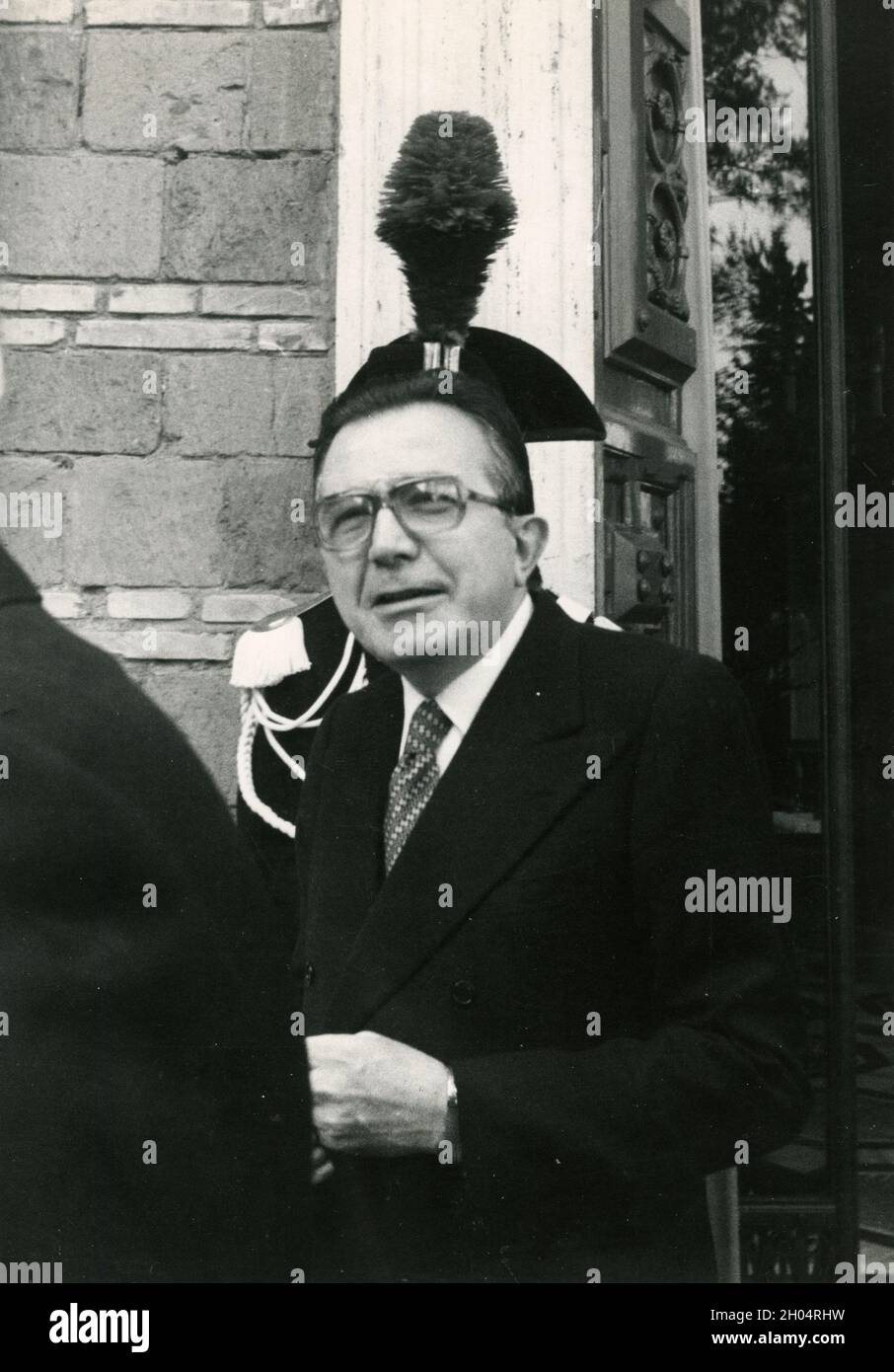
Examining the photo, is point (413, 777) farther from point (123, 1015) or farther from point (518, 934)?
point (123, 1015)

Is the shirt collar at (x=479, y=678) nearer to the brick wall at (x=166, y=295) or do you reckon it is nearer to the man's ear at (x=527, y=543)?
the man's ear at (x=527, y=543)

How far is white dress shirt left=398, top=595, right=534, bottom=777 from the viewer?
206 centimetres

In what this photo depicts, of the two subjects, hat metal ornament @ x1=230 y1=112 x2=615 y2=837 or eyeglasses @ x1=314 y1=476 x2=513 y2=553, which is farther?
hat metal ornament @ x1=230 y1=112 x2=615 y2=837

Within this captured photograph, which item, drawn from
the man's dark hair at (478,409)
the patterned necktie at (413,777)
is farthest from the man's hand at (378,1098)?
the man's dark hair at (478,409)

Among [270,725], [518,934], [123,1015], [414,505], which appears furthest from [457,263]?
[123,1015]

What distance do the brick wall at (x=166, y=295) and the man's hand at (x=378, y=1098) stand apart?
0.53 m

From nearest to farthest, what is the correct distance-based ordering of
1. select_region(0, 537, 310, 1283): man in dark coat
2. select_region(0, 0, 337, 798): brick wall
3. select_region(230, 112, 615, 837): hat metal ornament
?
select_region(0, 537, 310, 1283): man in dark coat, select_region(230, 112, 615, 837): hat metal ornament, select_region(0, 0, 337, 798): brick wall

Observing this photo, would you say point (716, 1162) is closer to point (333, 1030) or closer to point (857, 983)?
point (857, 983)

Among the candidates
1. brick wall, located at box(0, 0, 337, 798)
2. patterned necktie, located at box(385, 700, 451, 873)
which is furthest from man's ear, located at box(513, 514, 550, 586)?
brick wall, located at box(0, 0, 337, 798)

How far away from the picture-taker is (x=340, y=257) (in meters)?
2.21

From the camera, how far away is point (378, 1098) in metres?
1.97

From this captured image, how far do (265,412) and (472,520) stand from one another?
1.44 feet

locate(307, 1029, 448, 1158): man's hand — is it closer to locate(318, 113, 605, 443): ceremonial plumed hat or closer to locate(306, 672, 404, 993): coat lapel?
locate(306, 672, 404, 993): coat lapel

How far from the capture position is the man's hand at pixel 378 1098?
1.94 meters
